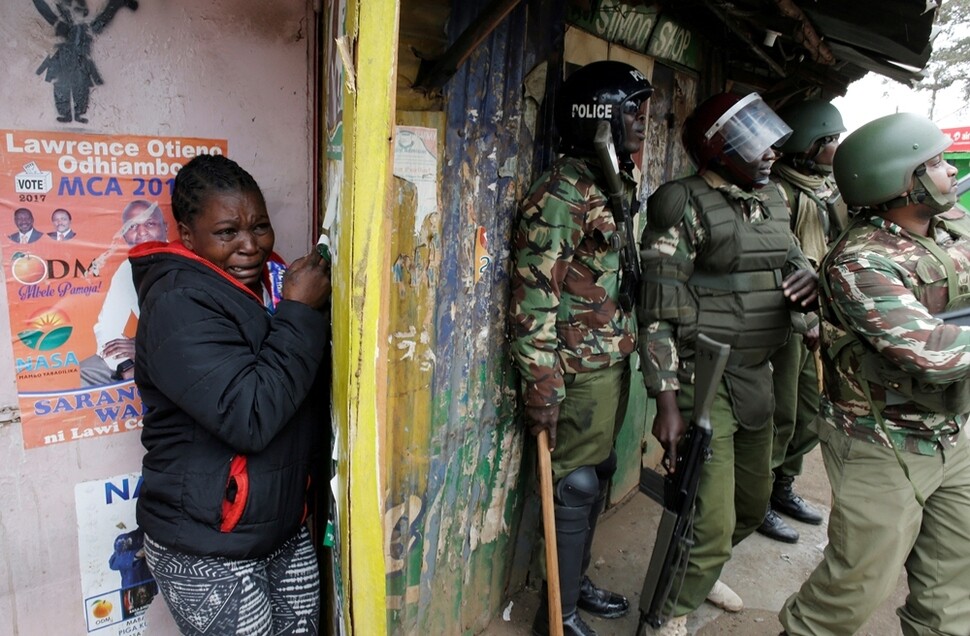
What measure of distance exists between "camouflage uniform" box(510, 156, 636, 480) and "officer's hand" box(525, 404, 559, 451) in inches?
1.2

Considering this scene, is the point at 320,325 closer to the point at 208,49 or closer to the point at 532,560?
the point at 208,49

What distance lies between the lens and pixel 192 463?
4.81 ft

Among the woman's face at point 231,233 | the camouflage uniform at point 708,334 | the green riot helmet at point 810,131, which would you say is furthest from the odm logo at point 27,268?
the green riot helmet at point 810,131

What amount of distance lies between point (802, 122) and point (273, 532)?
11.7 ft

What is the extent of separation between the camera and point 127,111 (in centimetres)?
155

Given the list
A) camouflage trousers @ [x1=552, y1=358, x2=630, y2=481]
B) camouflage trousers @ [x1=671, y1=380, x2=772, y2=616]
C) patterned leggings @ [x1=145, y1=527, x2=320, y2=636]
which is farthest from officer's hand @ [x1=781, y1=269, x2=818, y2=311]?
patterned leggings @ [x1=145, y1=527, x2=320, y2=636]

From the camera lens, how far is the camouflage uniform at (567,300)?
2205 mm

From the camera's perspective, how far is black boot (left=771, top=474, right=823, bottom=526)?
12.6ft

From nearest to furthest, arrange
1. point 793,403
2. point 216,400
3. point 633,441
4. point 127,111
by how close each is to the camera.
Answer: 1. point 216,400
2. point 127,111
3. point 793,403
4. point 633,441

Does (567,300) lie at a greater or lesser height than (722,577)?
greater

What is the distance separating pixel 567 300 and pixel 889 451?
1.22 meters

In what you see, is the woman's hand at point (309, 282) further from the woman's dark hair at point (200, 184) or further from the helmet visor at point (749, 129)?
the helmet visor at point (749, 129)

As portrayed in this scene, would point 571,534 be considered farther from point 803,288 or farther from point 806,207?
point 806,207

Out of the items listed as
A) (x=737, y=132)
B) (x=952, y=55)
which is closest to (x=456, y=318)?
(x=737, y=132)
